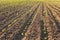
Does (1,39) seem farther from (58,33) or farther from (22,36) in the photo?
(58,33)

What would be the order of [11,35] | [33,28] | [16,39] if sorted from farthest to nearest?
[33,28], [11,35], [16,39]

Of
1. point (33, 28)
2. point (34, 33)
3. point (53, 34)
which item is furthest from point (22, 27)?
point (53, 34)

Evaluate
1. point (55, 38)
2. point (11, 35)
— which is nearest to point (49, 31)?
point (55, 38)

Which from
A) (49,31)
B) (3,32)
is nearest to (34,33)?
(49,31)

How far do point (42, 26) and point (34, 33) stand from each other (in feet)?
5.95

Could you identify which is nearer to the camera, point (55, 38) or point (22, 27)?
point (55, 38)

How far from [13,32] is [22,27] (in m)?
1.40

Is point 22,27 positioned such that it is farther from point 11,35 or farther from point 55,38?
point 55,38

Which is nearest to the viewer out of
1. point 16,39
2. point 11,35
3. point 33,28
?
point 16,39

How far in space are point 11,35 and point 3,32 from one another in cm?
84

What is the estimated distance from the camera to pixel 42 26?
1454cm

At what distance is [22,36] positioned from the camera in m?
12.2

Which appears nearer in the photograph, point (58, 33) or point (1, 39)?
point (1, 39)

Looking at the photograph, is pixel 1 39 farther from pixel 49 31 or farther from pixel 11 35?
pixel 49 31
